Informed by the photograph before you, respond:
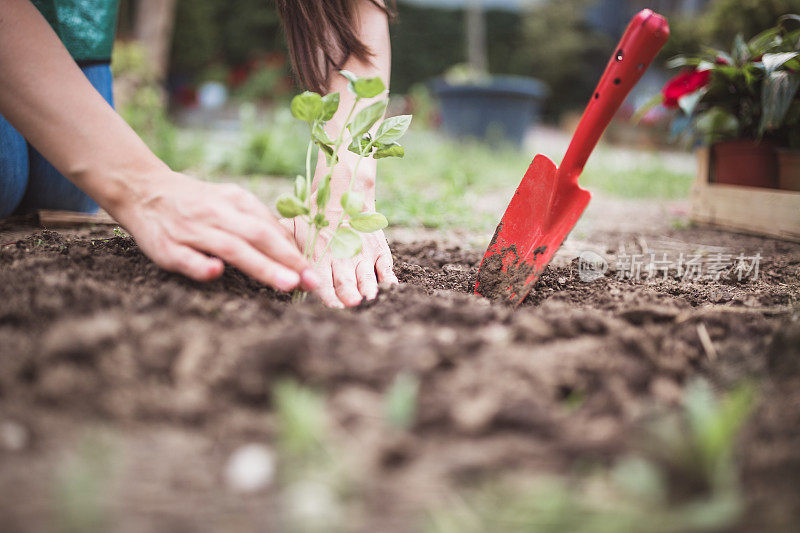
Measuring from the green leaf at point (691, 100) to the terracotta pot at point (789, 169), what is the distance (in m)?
0.41

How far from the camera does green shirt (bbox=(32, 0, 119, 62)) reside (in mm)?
1750

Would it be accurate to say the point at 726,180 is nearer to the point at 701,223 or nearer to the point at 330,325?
the point at 701,223

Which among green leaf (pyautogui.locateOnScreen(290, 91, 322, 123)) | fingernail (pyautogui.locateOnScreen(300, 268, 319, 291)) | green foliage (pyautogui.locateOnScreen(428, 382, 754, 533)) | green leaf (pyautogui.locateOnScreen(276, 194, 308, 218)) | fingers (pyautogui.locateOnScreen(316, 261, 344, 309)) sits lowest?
green foliage (pyautogui.locateOnScreen(428, 382, 754, 533))

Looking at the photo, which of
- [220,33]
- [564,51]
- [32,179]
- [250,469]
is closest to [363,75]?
[250,469]

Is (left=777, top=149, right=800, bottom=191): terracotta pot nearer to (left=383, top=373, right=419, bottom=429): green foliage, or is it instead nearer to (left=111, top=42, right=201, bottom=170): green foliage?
(left=383, top=373, right=419, bottom=429): green foliage

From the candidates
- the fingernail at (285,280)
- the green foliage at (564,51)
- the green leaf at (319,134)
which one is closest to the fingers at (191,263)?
the fingernail at (285,280)

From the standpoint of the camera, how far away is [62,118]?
39.9 inches

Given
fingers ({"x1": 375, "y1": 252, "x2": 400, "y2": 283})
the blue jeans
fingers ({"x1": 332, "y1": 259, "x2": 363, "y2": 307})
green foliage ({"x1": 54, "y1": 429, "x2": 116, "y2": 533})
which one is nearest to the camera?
green foliage ({"x1": 54, "y1": 429, "x2": 116, "y2": 533})

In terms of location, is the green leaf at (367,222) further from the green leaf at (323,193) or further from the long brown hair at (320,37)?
the long brown hair at (320,37)

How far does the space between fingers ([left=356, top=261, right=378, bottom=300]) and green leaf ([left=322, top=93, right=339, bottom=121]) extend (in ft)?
1.28

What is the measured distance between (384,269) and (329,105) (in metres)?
0.46

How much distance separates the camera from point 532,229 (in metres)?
1.38

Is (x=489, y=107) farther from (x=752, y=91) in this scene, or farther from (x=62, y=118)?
(x=62, y=118)

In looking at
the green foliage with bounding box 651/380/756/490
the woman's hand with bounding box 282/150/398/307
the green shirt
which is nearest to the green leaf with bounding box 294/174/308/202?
the woman's hand with bounding box 282/150/398/307
